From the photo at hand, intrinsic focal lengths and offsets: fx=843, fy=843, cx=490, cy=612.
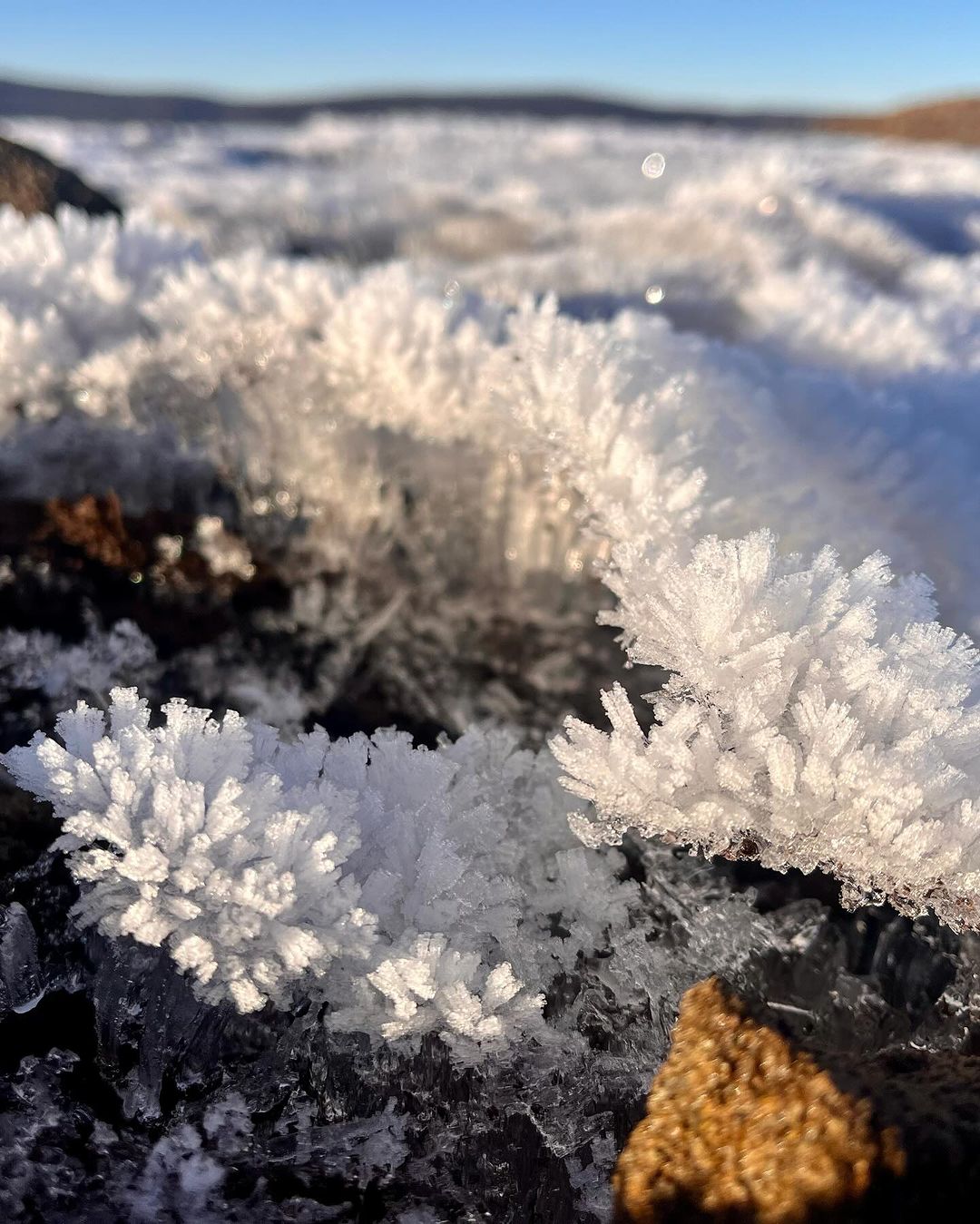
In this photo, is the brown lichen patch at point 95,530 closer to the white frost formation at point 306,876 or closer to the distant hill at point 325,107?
the white frost formation at point 306,876

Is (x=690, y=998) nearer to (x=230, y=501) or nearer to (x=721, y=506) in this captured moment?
(x=721, y=506)

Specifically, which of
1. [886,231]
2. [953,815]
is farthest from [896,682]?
[886,231]

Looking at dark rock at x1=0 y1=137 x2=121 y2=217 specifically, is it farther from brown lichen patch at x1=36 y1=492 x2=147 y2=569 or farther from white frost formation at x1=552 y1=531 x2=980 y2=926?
white frost formation at x1=552 y1=531 x2=980 y2=926

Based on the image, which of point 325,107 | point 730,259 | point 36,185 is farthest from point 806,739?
point 325,107

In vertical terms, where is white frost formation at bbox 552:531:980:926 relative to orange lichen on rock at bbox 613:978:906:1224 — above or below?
above

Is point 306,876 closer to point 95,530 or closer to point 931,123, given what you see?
point 95,530

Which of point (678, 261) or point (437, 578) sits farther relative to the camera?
point (678, 261)

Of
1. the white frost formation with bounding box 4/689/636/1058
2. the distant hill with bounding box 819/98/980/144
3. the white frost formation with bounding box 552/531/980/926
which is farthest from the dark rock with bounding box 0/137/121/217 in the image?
the distant hill with bounding box 819/98/980/144
